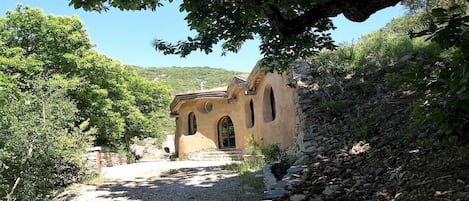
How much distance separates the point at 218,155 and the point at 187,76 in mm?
28975

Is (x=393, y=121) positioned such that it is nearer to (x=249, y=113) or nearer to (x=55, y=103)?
(x=55, y=103)

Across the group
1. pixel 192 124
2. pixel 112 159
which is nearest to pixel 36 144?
pixel 112 159

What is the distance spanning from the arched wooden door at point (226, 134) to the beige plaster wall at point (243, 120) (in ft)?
1.08

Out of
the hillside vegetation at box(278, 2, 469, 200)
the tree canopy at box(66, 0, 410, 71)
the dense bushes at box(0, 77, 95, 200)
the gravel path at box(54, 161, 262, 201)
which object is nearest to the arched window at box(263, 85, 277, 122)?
the hillside vegetation at box(278, 2, 469, 200)

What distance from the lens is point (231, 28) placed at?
4.91 metres

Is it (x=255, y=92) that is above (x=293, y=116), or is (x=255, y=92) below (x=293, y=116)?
above

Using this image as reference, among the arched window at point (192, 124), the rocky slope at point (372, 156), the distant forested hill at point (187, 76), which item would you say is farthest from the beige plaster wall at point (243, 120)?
the distant forested hill at point (187, 76)

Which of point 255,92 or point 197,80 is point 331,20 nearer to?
point 255,92

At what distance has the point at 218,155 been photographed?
60.4 ft

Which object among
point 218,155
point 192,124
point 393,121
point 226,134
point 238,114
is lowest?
point 218,155

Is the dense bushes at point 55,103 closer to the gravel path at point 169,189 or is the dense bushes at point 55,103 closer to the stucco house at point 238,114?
the gravel path at point 169,189

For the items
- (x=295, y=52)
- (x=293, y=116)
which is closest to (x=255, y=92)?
(x=293, y=116)

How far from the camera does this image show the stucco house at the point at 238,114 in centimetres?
1253

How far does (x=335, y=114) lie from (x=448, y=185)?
5110 millimetres
